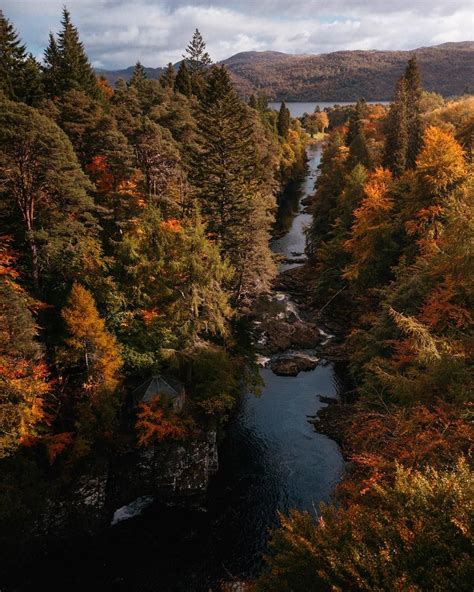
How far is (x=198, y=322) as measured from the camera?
2828cm

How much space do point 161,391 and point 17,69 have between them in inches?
1396

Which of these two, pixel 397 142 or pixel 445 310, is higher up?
pixel 397 142

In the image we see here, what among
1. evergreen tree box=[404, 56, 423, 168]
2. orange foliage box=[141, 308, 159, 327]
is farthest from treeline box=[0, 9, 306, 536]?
evergreen tree box=[404, 56, 423, 168]

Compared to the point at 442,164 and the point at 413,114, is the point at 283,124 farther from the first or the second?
the point at 442,164

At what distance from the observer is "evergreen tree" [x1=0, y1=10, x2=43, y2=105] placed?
39938 millimetres

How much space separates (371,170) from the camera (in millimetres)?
57906

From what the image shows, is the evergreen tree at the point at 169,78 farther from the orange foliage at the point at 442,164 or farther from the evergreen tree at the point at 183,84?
the orange foliage at the point at 442,164

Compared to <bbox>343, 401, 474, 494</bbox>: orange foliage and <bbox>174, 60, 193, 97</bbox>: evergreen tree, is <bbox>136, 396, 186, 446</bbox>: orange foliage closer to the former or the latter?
<bbox>343, 401, 474, 494</bbox>: orange foliage

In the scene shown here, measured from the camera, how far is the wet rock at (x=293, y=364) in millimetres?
38094

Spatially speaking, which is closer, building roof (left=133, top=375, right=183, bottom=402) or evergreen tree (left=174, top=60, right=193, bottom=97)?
building roof (left=133, top=375, right=183, bottom=402)

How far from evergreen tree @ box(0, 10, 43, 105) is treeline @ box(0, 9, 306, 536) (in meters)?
0.90

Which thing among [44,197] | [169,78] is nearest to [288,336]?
[44,197]

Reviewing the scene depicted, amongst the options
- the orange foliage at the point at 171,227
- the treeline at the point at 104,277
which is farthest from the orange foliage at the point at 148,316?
the orange foliage at the point at 171,227

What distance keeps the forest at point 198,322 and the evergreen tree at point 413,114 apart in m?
7.65
